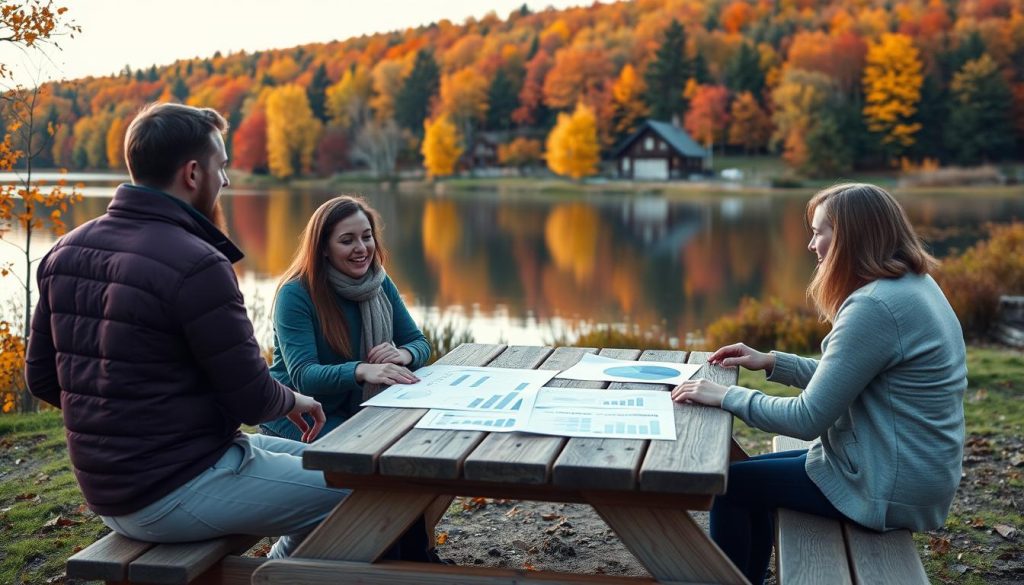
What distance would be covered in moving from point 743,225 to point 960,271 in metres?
17.0

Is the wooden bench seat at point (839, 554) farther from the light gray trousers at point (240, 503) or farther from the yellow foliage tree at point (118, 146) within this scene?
the yellow foliage tree at point (118, 146)

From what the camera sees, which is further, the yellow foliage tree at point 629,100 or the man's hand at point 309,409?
the yellow foliage tree at point 629,100

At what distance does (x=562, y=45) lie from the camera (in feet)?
269

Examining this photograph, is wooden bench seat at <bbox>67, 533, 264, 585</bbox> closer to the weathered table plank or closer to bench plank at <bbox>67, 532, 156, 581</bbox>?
bench plank at <bbox>67, 532, 156, 581</bbox>

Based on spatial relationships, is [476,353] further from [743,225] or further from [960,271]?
[743,225]

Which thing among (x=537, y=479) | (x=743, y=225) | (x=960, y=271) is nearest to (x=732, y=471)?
(x=537, y=479)

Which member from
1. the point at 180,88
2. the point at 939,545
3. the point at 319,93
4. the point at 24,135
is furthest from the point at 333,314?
the point at 319,93

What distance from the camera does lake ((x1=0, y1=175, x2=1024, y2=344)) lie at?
44.6 feet

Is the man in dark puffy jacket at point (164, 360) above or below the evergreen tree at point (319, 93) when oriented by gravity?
below

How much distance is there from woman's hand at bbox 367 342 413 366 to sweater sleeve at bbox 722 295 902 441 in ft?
3.80

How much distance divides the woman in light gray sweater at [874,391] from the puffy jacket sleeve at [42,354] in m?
1.61

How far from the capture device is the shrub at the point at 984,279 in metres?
8.98

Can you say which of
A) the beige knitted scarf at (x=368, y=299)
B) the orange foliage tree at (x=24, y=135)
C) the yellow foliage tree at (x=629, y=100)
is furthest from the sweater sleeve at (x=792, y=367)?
the yellow foliage tree at (x=629, y=100)

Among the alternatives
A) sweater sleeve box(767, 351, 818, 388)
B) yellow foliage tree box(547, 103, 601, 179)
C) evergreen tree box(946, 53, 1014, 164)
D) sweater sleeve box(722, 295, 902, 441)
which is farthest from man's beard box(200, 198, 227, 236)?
evergreen tree box(946, 53, 1014, 164)
